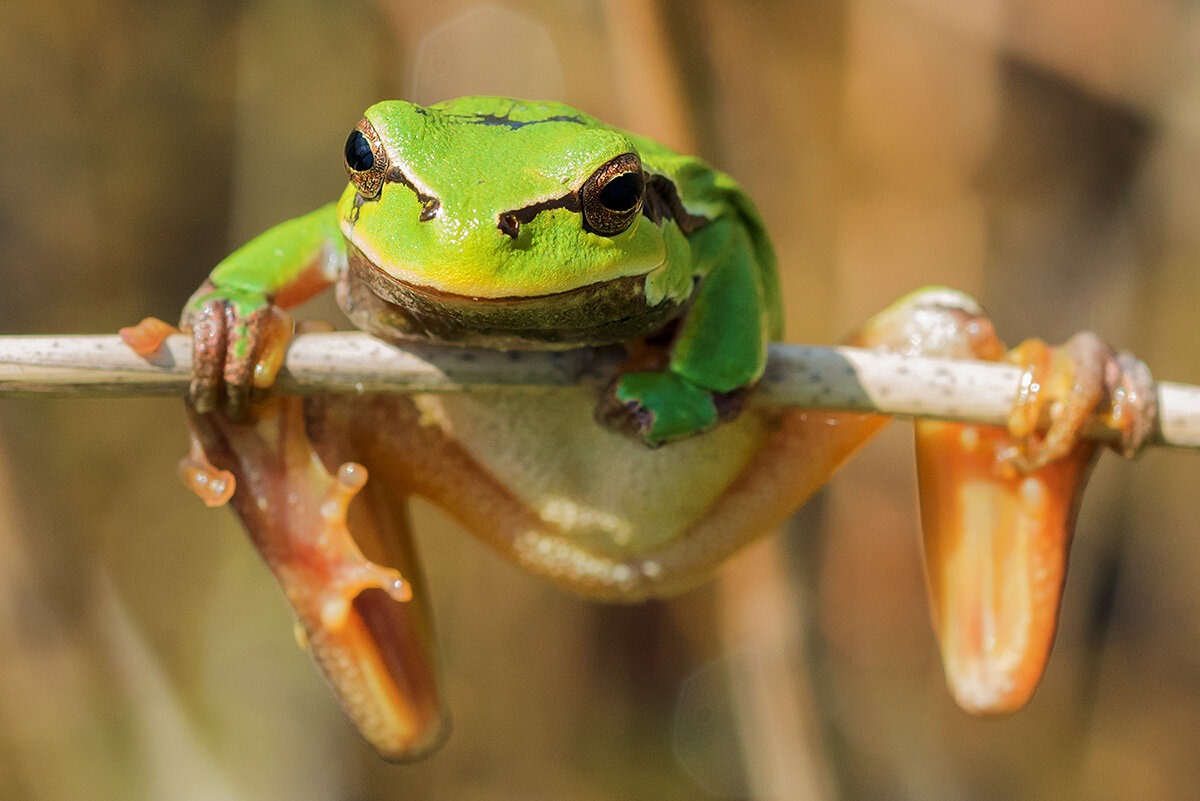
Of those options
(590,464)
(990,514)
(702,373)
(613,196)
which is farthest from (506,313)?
(990,514)

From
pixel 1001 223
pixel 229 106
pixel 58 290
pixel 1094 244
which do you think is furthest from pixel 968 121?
pixel 58 290

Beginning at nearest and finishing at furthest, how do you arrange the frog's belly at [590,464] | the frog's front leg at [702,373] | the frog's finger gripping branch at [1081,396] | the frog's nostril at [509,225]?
the frog's nostril at [509,225] → the frog's front leg at [702,373] → the frog's finger gripping branch at [1081,396] → the frog's belly at [590,464]

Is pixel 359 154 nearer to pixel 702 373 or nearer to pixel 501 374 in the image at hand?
pixel 501 374

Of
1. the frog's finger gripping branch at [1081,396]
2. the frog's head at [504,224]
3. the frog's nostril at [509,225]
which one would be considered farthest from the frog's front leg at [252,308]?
the frog's finger gripping branch at [1081,396]

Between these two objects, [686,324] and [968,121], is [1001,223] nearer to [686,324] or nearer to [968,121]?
[968,121]

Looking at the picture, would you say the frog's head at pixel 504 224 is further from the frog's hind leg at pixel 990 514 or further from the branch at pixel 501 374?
the frog's hind leg at pixel 990 514

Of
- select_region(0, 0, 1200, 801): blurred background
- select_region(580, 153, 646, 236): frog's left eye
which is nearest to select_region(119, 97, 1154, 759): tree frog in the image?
select_region(580, 153, 646, 236): frog's left eye
